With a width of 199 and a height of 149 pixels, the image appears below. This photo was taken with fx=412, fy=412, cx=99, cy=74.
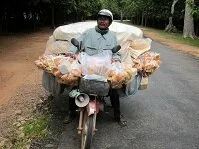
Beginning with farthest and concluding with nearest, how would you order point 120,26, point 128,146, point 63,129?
point 120,26 → point 63,129 → point 128,146

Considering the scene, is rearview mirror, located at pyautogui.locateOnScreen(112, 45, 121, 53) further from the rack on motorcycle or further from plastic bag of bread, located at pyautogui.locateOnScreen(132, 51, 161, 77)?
the rack on motorcycle

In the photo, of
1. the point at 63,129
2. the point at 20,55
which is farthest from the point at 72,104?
the point at 20,55

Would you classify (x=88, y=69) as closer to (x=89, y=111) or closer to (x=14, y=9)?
(x=89, y=111)

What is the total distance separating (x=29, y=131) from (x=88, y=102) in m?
1.40

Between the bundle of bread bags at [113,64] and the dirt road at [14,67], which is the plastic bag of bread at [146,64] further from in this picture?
the dirt road at [14,67]

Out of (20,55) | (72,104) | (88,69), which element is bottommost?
(20,55)

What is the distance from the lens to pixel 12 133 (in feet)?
21.9

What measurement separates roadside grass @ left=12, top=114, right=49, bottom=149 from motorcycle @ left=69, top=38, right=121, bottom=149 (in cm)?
86

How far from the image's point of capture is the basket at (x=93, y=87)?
5594 mm

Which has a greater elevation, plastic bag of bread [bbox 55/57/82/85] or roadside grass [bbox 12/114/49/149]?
plastic bag of bread [bbox 55/57/82/85]

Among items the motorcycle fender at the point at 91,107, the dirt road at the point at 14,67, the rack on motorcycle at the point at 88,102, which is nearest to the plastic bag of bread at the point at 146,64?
the rack on motorcycle at the point at 88,102

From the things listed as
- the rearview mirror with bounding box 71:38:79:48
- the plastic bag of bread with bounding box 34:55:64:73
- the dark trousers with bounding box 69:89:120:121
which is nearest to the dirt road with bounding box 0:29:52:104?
the dark trousers with bounding box 69:89:120:121

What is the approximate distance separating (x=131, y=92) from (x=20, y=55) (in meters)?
11.6

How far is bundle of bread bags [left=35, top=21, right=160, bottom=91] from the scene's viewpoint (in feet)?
19.4
